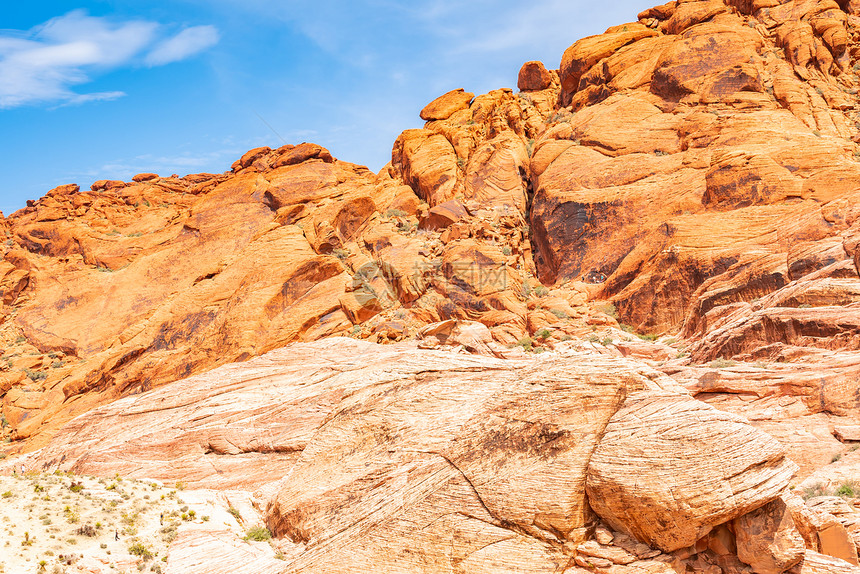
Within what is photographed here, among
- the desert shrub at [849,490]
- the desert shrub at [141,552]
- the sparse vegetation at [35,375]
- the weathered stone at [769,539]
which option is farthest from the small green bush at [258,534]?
the sparse vegetation at [35,375]

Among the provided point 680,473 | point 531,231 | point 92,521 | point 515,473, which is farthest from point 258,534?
point 531,231

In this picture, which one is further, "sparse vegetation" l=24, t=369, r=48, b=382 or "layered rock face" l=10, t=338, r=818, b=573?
"sparse vegetation" l=24, t=369, r=48, b=382

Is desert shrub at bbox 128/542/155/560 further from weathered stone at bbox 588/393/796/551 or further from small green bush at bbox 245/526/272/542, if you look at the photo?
weathered stone at bbox 588/393/796/551

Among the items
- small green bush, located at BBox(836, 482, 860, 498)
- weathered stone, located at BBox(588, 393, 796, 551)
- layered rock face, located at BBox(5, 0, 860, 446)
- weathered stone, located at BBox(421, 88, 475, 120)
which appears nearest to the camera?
weathered stone, located at BBox(588, 393, 796, 551)

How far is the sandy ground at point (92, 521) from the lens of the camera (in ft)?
37.5

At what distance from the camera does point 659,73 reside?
36562 millimetres

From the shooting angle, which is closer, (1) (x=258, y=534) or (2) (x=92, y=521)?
(2) (x=92, y=521)

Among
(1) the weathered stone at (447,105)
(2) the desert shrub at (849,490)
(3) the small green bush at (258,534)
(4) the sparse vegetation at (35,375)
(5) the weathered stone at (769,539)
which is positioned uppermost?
(1) the weathered stone at (447,105)

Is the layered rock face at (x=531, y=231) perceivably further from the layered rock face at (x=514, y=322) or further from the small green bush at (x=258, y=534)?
the small green bush at (x=258, y=534)

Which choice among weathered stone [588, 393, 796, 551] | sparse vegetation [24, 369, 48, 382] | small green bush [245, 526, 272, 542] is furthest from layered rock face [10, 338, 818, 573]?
sparse vegetation [24, 369, 48, 382]

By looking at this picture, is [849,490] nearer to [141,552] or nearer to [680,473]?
[680,473]

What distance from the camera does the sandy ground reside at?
1143cm

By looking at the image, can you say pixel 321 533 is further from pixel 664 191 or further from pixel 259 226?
pixel 259 226

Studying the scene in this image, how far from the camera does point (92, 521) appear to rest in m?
13.0
